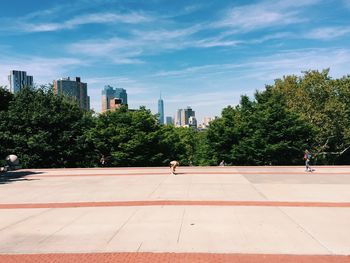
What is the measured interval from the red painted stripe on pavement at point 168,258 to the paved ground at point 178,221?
0.02 m

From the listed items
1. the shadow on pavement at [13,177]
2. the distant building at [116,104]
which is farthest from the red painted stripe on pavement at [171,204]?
the distant building at [116,104]

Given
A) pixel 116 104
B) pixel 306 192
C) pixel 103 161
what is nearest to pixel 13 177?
pixel 103 161

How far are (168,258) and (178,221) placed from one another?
318 cm

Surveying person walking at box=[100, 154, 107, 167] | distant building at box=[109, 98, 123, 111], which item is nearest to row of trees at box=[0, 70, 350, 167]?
person walking at box=[100, 154, 107, 167]

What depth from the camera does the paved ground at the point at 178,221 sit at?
8367 millimetres

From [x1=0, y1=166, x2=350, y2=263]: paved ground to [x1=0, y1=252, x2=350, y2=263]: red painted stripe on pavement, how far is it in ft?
0.07

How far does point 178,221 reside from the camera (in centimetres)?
1116

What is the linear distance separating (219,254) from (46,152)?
28.2 metres

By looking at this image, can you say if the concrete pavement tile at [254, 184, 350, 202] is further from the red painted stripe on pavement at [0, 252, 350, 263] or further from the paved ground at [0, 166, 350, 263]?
the red painted stripe on pavement at [0, 252, 350, 263]

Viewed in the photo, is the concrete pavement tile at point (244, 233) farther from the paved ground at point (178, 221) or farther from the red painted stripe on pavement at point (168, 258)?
the red painted stripe on pavement at point (168, 258)

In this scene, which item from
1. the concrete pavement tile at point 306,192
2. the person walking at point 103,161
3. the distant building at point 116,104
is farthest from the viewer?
the distant building at point 116,104

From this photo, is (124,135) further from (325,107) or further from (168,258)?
(168,258)

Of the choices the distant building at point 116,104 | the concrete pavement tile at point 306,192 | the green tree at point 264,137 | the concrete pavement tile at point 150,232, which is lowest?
the concrete pavement tile at point 306,192

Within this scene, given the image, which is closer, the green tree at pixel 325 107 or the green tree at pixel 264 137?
the green tree at pixel 264 137
